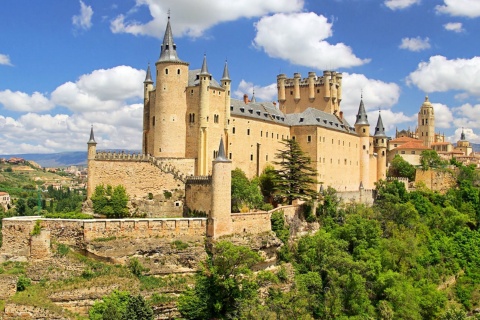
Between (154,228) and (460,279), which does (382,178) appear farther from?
(154,228)

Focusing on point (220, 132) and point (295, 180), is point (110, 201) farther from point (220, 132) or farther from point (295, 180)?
point (295, 180)

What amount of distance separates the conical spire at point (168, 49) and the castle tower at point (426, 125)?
7433 cm

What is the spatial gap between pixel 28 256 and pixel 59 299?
487cm

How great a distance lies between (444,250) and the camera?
52.2 m

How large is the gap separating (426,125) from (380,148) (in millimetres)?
43493

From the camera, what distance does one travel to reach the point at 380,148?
71.7 meters

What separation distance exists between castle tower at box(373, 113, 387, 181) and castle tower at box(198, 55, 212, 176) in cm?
3077

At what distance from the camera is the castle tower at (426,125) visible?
4311 inches

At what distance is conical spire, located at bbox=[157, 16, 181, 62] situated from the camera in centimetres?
4930

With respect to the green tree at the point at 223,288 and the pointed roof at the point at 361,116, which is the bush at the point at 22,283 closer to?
the green tree at the point at 223,288

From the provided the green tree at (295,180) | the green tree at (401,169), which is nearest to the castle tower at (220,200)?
the green tree at (295,180)

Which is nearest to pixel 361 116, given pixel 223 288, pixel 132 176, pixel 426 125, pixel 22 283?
pixel 132 176

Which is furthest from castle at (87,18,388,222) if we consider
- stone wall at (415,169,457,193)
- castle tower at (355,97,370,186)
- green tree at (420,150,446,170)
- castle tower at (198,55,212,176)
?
green tree at (420,150,446,170)

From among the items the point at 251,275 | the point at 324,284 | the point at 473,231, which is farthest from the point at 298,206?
the point at 473,231
